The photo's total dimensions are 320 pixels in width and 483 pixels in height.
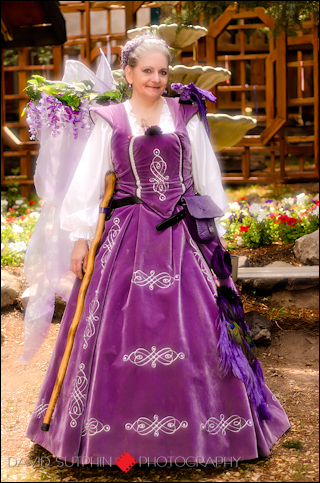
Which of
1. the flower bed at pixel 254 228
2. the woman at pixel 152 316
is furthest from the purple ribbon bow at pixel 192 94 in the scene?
the flower bed at pixel 254 228

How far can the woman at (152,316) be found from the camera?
234 cm

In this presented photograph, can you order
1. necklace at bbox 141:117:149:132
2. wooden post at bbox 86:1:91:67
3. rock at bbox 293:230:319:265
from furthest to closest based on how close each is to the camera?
wooden post at bbox 86:1:91:67, rock at bbox 293:230:319:265, necklace at bbox 141:117:149:132

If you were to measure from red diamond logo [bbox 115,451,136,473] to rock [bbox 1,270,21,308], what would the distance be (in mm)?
2868

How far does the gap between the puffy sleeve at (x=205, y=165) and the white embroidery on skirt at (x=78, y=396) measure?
39.5 inches

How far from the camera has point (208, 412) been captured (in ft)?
7.74

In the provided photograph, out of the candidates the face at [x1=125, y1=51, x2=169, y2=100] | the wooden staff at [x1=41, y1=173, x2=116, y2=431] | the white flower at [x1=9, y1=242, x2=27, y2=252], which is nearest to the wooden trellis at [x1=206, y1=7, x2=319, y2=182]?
the white flower at [x1=9, y1=242, x2=27, y2=252]

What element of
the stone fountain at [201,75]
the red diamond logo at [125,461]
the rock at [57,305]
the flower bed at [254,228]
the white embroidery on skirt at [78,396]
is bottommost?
the red diamond logo at [125,461]

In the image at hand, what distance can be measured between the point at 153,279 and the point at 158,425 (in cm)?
64

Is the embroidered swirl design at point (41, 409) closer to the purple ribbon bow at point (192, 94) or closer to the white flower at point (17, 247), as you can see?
the purple ribbon bow at point (192, 94)

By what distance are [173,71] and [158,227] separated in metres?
2.71

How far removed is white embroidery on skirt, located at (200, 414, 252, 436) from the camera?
7.72 ft

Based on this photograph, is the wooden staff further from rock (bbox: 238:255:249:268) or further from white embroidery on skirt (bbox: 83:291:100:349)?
rock (bbox: 238:255:249:268)

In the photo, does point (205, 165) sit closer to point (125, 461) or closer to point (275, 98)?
point (125, 461)

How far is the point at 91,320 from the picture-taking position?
2498 mm
